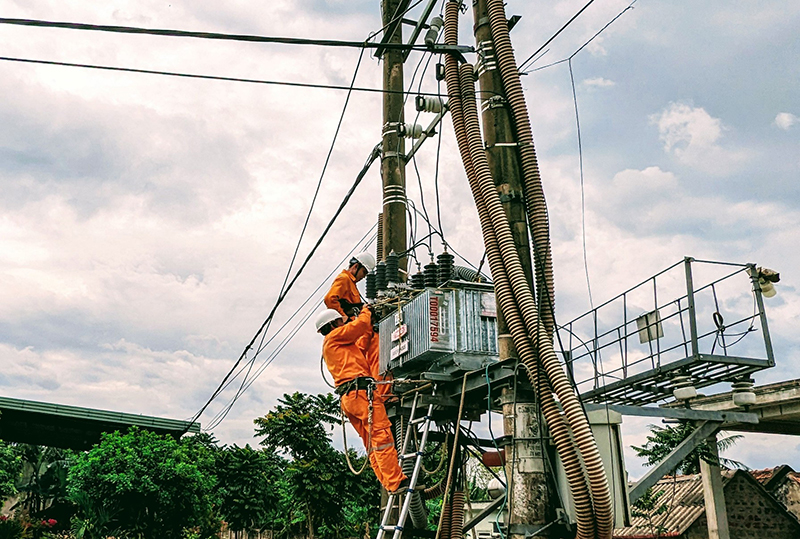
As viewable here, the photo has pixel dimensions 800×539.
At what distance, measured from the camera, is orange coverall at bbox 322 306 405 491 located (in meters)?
8.70

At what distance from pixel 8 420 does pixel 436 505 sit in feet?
51.0

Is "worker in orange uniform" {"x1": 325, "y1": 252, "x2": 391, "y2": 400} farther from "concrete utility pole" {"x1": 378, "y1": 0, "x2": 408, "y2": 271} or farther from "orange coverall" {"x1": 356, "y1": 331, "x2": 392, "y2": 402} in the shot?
"concrete utility pole" {"x1": 378, "y1": 0, "x2": 408, "y2": 271}

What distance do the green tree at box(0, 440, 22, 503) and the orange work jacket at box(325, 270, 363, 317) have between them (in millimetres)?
12265

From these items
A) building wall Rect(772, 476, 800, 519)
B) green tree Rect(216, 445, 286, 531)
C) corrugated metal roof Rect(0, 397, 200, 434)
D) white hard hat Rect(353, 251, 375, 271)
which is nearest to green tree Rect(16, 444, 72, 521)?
corrugated metal roof Rect(0, 397, 200, 434)

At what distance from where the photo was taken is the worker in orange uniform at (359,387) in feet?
28.6

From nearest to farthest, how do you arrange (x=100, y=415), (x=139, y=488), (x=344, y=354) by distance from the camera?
(x=344, y=354), (x=139, y=488), (x=100, y=415)

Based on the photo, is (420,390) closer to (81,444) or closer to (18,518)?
(18,518)

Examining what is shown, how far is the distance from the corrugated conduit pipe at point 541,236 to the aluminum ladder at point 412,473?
2.44 meters

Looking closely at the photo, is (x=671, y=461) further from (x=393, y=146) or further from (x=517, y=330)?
(x=393, y=146)

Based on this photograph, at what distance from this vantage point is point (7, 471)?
17844 millimetres

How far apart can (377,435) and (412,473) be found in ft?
2.31

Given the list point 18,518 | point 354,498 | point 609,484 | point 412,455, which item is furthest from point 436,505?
point 609,484

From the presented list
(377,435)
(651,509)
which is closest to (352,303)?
(377,435)

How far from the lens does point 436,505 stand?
28047mm
